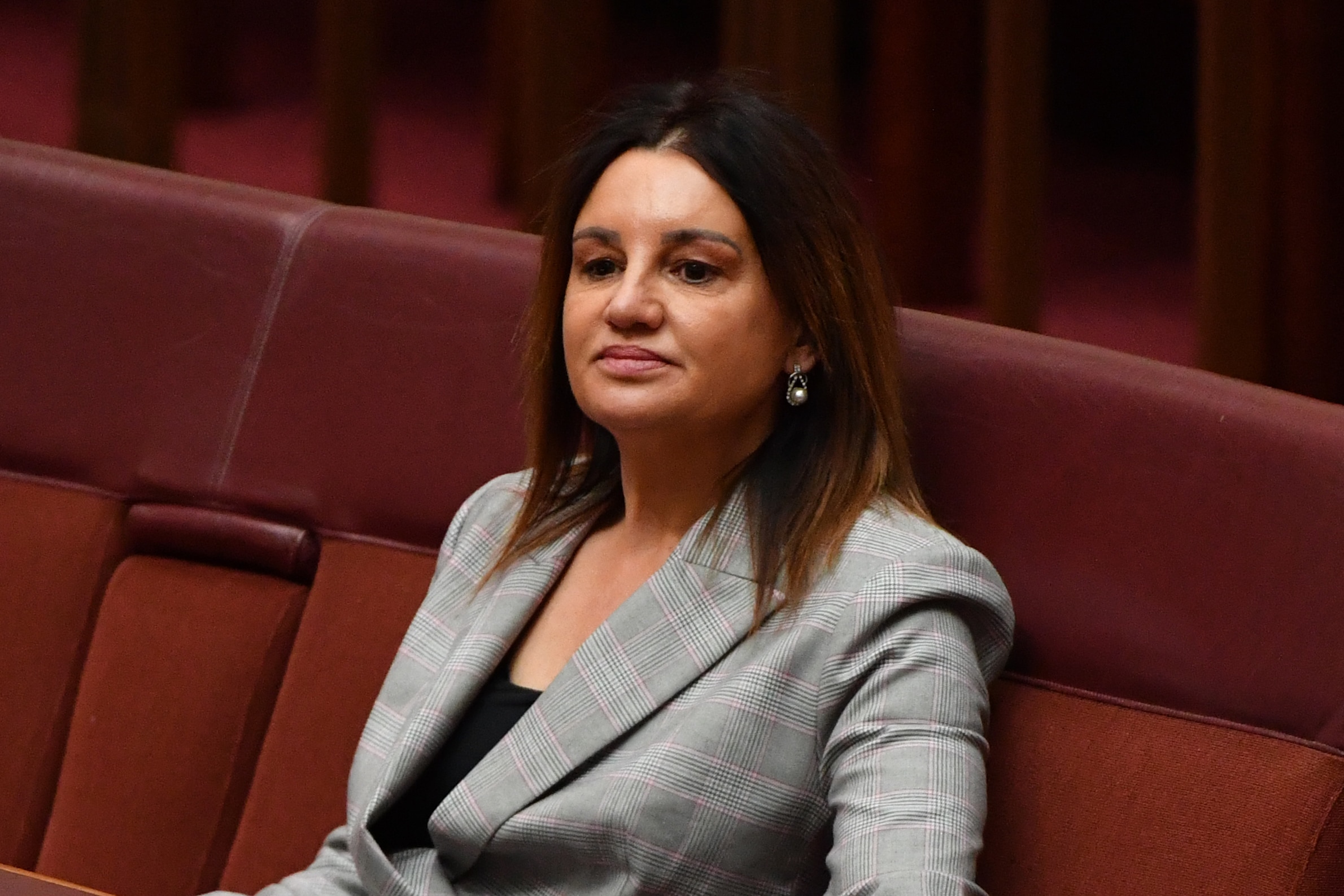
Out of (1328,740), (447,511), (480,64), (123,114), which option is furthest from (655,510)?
(480,64)

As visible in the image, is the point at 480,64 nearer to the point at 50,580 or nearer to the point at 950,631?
the point at 50,580

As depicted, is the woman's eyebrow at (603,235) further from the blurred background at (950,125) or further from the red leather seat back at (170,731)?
the red leather seat back at (170,731)

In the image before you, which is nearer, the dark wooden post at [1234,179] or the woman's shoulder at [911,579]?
the woman's shoulder at [911,579]

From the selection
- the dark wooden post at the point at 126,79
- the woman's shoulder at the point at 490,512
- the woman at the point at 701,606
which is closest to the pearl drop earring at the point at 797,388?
the woman at the point at 701,606

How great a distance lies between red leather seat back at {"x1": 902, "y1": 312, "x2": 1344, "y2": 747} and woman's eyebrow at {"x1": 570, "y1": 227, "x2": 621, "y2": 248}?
244 millimetres

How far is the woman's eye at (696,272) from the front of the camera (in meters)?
1.16

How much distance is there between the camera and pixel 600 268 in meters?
1.23

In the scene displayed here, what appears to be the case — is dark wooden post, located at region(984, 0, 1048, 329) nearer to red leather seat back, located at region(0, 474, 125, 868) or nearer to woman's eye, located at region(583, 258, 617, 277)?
woman's eye, located at region(583, 258, 617, 277)

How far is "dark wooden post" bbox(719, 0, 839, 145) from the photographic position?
1683 millimetres

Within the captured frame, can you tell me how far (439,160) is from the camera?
88.2 inches

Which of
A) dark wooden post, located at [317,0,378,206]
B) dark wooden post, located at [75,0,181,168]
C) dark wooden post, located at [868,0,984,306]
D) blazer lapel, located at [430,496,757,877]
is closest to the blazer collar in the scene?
blazer lapel, located at [430,496,757,877]

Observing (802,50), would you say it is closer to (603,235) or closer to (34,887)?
(603,235)

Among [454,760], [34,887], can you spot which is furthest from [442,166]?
[34,887]

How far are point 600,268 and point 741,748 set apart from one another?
0.36 meters
